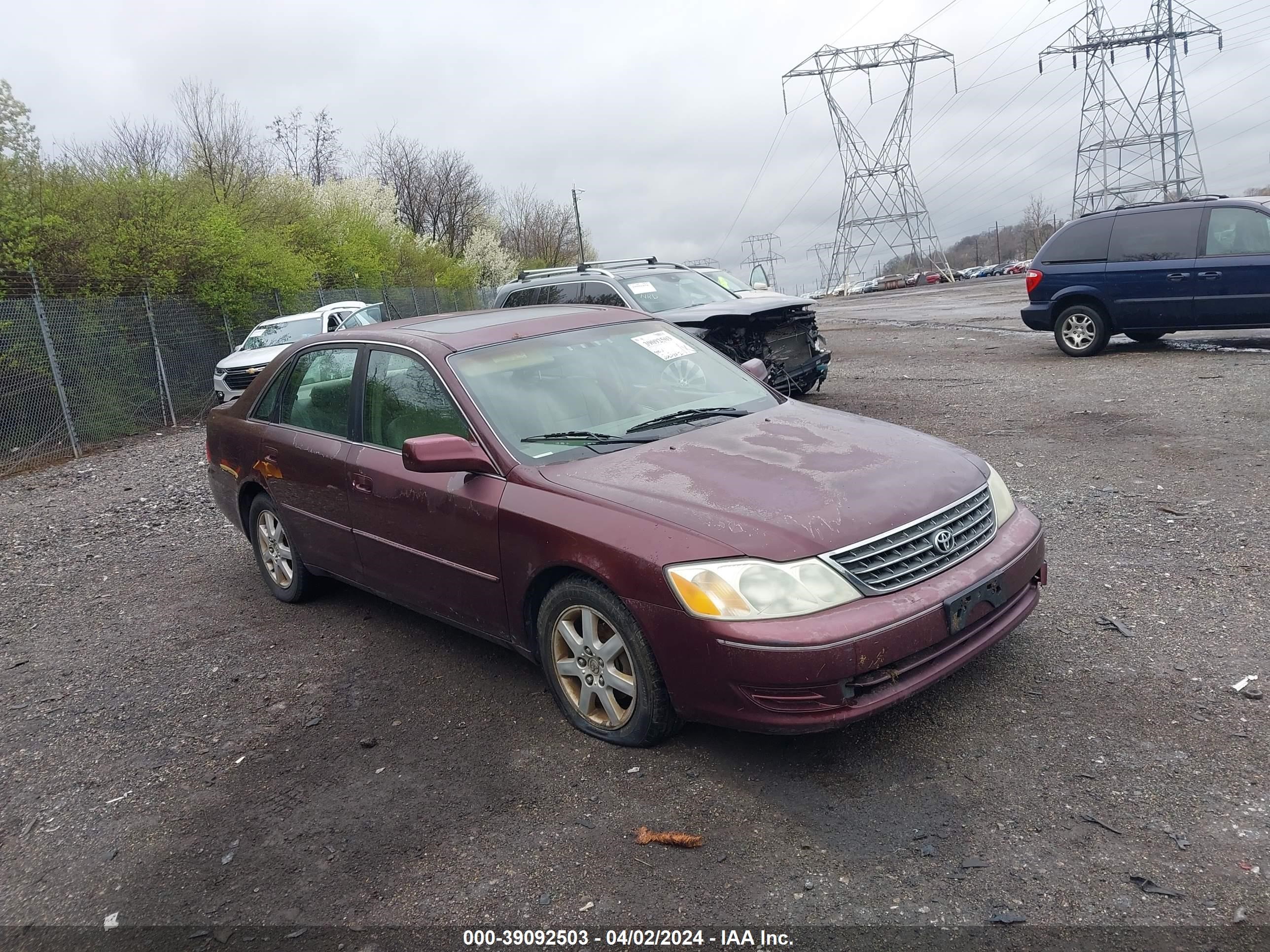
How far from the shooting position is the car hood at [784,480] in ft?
11.2

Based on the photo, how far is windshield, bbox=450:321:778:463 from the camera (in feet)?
14.1

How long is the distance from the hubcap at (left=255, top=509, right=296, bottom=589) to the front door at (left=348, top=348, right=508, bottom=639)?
1.00 meters

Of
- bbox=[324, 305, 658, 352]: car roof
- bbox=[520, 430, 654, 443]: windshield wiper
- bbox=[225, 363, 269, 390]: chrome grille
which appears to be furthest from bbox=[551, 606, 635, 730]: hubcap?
bbox=[225, 363, 269, 390]: chrome grille

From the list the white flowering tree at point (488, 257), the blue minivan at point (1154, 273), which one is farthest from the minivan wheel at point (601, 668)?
the white flowering tree at point (488, 257)

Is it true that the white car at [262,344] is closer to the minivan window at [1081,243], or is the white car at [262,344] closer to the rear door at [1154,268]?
the minivan window at [1081,243]

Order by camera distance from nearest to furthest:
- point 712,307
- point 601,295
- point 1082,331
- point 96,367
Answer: point 712,307 < point 601,295 < point 1082,331 < point 96,367

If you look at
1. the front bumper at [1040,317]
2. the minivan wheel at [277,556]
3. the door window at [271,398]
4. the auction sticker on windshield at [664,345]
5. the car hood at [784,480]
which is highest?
the auction sticker on windshield at [664,345]

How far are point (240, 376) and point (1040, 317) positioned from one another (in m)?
12.7

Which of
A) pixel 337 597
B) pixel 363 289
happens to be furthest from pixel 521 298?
pixel 363 289

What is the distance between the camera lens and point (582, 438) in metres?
4.26

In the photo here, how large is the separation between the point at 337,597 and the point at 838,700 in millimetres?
3708

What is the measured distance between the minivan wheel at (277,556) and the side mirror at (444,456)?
6.34ft

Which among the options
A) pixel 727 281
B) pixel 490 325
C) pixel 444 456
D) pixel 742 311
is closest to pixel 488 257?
pixel 727 281

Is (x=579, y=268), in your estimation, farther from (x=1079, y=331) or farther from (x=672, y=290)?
(x=1079, y=331)
